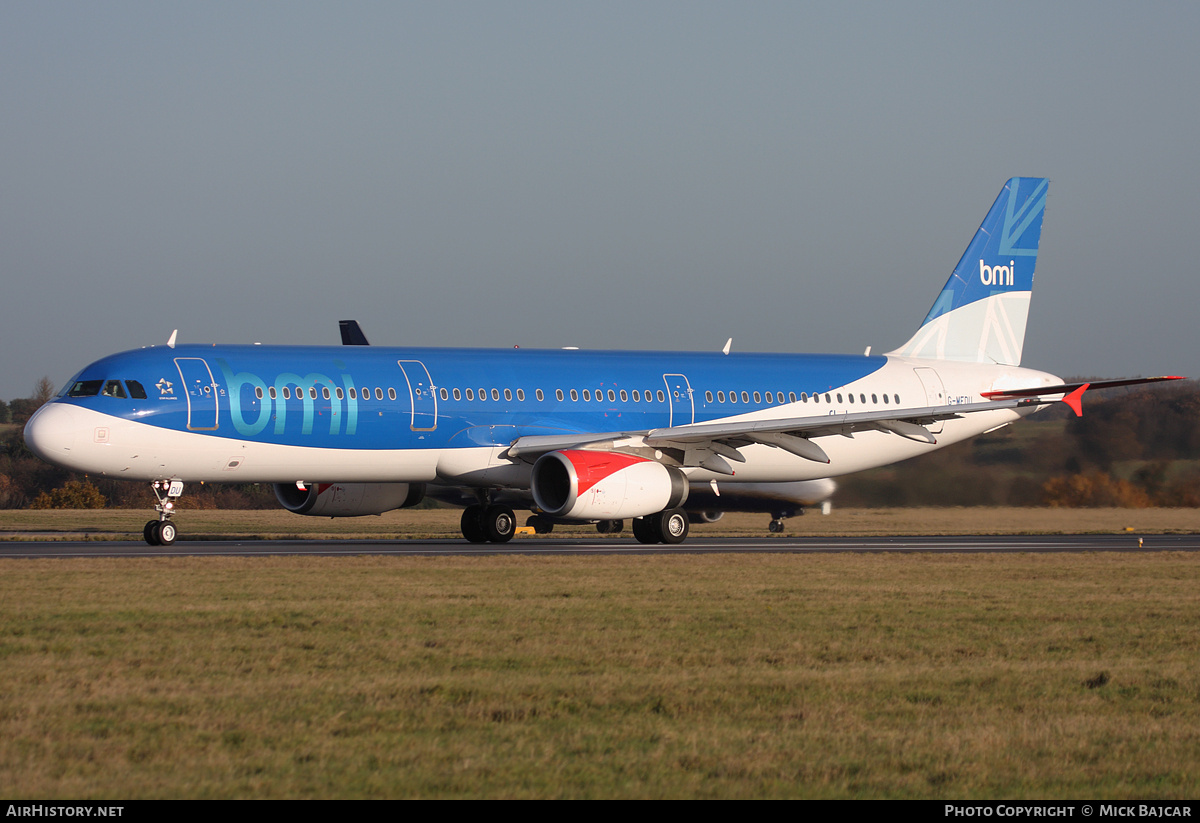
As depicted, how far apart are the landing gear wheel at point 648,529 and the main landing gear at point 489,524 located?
2700 millimetres

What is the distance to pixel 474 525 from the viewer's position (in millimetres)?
28766

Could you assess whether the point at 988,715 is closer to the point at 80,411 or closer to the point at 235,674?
the point at 235,674

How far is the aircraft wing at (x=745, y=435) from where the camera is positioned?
2650cm

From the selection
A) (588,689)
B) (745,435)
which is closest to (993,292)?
(745,435)

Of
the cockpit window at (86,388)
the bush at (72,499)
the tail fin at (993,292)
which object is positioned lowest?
the bush at (72,499)

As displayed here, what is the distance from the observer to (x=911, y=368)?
32969mm

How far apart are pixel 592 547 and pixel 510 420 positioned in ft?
10.3

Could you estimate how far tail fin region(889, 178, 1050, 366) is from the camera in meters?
34.2

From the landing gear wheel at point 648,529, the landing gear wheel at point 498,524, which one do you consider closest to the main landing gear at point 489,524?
the landing gear wheel at point 498,524

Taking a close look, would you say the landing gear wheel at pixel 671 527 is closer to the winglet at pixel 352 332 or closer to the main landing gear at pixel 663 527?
the main landing gear at pixel 663 527

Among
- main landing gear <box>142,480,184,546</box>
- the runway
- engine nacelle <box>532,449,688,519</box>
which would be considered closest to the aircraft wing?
engine nacelle <box>532,449,688,519</box>

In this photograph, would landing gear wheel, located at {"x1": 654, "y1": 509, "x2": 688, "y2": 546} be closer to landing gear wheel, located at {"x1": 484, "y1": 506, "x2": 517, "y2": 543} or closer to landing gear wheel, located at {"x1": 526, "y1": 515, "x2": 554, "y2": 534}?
landing gear wheel, located at {"x1": 484, "y1": 506, "x2": 517, "y2": 543}
